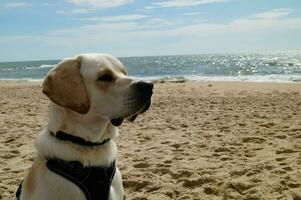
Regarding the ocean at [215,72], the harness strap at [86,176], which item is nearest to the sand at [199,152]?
the harness strap at [86,176]

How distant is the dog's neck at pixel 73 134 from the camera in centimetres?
337

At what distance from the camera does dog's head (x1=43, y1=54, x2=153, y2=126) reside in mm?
3400

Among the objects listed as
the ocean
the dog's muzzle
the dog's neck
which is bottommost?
the ocean

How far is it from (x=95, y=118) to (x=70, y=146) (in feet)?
1.03

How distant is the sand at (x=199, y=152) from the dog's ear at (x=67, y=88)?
86.8 inches

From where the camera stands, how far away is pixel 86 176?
133 inches

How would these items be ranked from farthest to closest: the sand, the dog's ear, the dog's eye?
the sand < the dog's eye < the dog's ear

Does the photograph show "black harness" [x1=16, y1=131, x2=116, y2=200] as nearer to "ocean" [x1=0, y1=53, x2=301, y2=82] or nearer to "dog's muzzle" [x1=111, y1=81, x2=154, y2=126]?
"dog's muzzle" [x1=111, y1=81, x2=154, y2=126]

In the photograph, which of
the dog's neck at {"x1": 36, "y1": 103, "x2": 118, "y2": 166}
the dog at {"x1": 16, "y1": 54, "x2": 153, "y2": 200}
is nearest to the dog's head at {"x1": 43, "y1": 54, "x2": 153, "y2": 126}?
the dog at {"x1": 16, "y1": 54, "x2": 153, "y2": 200}

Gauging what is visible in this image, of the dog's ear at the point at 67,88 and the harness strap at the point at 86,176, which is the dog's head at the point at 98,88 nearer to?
the dog's ear at the point at 67,88

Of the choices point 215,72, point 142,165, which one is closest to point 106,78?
point 142,165

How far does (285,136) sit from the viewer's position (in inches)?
323

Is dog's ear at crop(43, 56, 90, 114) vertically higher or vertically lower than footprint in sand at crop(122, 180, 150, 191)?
higher

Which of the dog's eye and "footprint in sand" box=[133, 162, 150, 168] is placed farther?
"footprint in sand" box=[133, 162, 150, 168]
